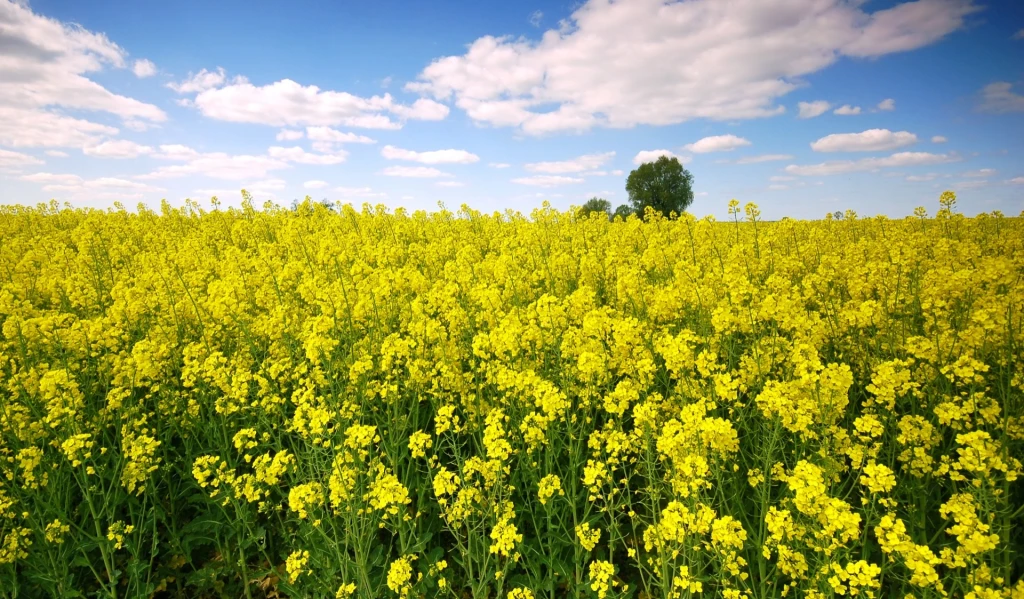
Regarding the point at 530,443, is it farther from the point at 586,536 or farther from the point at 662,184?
the point at 662,184

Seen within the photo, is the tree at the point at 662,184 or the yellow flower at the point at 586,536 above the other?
the tree at the point at 662,184

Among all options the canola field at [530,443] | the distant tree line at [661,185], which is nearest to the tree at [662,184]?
the distant tree line at [661,185]

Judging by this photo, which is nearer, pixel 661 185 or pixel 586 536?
pixel 586 536

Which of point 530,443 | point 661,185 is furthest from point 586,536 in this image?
point 661,185

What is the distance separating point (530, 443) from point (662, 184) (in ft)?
211

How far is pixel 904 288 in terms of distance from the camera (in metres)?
5.30

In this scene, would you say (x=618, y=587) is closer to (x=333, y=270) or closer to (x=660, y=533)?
(x=660, y=533)

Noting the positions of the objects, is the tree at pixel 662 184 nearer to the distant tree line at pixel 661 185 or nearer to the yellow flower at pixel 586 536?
the distant tree line at pixel 661 185

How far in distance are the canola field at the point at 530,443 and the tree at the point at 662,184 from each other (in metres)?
56.7

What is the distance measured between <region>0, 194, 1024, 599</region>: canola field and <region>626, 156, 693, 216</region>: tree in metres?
56.7

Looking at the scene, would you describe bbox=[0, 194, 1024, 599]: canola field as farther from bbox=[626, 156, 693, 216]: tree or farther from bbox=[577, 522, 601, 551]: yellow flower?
bbox=[626, 156, 693, 216]: tree

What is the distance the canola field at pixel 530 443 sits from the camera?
9.14ft

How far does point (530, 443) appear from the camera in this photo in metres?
3.36

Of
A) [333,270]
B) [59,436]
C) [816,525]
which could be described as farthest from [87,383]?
[816,525]
